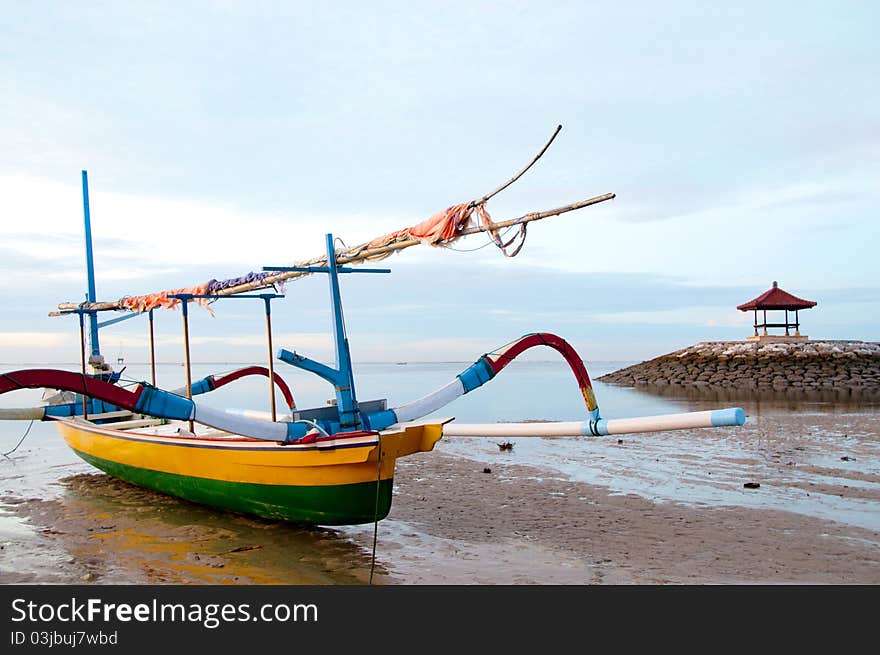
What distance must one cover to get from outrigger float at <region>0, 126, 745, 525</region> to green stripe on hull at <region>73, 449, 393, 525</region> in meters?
0.02

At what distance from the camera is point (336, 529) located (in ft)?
28.6

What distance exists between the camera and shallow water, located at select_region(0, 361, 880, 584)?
23.6 feet

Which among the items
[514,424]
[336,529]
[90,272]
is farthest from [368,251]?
[90,272]

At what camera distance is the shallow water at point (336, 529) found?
283 inches

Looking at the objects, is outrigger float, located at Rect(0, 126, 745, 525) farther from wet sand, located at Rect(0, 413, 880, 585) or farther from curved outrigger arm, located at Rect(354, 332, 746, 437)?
wet sand, located at Rect(0, 413, 880, 585)

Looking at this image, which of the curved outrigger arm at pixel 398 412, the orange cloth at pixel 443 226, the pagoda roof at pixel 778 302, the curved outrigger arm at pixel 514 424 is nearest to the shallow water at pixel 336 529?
the curved outrigger arm at pixel 398 412

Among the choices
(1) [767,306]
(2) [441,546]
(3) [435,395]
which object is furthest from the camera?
(1) [767,306]

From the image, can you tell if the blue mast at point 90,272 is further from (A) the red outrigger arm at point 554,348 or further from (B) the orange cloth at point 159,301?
(A) the red outrigger arm at point 554,348

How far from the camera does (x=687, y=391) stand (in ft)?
103

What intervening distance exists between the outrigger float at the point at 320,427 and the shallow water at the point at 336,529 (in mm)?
489

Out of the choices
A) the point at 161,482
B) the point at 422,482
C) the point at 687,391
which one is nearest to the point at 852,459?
the point at 422,482

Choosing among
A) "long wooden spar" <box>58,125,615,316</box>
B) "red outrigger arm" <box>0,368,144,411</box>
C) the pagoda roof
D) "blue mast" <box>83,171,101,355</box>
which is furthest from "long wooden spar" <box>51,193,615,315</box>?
the pagoda roof
